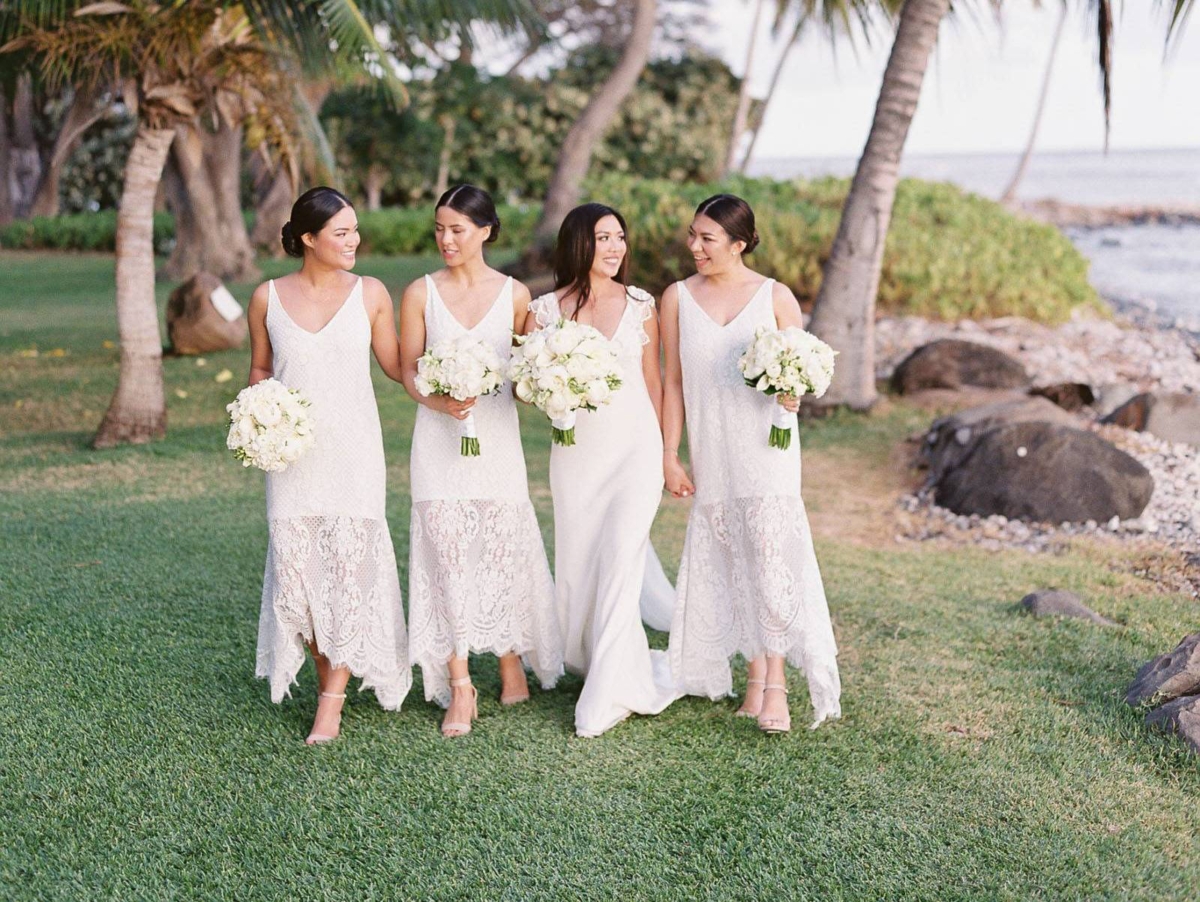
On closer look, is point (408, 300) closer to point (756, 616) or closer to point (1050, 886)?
point (756, 616)

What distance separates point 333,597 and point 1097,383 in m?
9.30

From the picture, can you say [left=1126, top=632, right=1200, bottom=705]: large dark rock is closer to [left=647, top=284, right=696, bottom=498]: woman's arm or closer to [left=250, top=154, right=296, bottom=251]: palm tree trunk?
[left=647, top=284, right=696, bottom=498]: woman's arm

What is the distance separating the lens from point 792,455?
501cm

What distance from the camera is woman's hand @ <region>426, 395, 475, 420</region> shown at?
4660mm

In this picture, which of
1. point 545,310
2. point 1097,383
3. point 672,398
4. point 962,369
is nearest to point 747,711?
point 672,398

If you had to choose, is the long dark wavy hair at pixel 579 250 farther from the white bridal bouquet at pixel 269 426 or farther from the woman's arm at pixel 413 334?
the white bridal bouquet at pixel 269 426

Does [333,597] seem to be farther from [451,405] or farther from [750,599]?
[750,599]

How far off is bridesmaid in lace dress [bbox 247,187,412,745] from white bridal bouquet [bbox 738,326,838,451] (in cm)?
144

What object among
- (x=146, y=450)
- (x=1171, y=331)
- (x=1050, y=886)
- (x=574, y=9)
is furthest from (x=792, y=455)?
(x=574, y=9)

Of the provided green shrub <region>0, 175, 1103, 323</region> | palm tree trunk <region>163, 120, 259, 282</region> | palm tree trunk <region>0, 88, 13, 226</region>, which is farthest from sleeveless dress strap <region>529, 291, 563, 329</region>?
palm tree trunk <region>0, 88, 13, 226</region>

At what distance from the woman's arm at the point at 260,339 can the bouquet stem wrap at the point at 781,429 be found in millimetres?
2042

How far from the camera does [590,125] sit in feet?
A: 59.5

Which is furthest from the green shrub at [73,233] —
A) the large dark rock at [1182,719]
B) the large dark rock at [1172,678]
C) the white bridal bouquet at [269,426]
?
the large dark rock at [1182,719]

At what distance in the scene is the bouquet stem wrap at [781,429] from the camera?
189 inches
